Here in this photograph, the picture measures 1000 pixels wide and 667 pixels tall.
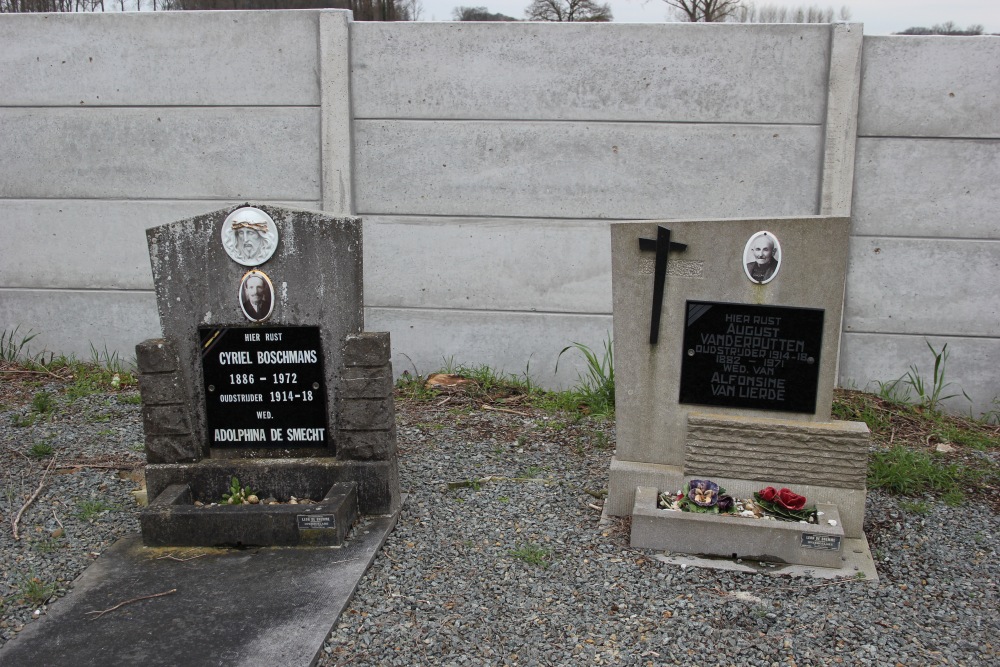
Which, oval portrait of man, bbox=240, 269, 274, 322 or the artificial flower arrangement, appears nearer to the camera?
the artificial flower arrangement

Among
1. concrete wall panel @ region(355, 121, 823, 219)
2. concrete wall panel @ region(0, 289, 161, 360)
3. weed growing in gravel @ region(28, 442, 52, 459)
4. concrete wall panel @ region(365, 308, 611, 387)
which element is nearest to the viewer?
weed growing in gravel @ region(28, 442, 52, 459)

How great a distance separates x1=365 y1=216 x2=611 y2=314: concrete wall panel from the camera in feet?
18.5

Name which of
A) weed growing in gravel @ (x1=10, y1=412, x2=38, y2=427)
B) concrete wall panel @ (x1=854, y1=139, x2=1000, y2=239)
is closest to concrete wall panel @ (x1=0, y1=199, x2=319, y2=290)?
weed growing in gravel @ (x1=10, y1=412, x2=38, y2=427)

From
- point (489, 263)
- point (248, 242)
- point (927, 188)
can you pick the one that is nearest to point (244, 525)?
point (248, 242)

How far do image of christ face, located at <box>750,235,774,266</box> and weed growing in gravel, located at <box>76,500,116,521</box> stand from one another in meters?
3.23

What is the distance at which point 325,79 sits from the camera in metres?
5.53

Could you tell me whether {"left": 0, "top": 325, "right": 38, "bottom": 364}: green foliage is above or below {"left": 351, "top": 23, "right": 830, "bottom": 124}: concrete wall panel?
below

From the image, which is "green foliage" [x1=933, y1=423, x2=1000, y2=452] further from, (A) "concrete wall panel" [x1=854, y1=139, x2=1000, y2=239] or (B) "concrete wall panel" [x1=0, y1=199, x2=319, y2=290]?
(B) "concrete wall panel" [x1=0, y1=199, x2=319, y2=290]

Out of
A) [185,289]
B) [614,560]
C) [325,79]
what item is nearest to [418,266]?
[325,79]

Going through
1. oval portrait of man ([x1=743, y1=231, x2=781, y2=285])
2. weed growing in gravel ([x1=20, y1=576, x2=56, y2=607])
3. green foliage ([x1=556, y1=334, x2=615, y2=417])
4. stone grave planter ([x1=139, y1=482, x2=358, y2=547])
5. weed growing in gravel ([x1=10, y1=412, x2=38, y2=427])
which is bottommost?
weed growing in gravel ([x1=20, y1=576, x2=56, y2=607])

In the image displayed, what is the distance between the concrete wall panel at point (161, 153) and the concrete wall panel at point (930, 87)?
3.74 meters

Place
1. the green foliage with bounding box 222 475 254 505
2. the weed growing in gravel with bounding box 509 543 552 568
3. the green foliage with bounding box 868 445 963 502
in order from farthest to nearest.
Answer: the green foliage with bounding box 868 445 963 502 → the green foliage with bounding box 222 475 254 505 → the weed growing in gravel with bounding box 509 543 552 568

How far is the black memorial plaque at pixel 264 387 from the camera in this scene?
3.72 meters

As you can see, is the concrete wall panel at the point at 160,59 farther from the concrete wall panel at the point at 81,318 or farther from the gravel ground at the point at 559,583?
the gravel ground at the point at 559,583
